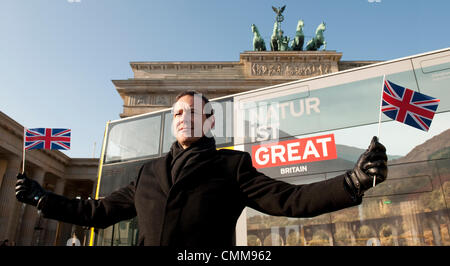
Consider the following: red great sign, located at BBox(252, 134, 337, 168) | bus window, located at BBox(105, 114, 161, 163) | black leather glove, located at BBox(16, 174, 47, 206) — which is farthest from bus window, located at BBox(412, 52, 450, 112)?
black leather glove, located at BBox(16, 174, 47, 206)

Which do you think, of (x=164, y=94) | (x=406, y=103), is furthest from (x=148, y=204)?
(x=164, y=94)

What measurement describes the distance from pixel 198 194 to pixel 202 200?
35 millimetres

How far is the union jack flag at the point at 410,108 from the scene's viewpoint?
3.99 metres

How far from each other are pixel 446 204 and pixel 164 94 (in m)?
28.0

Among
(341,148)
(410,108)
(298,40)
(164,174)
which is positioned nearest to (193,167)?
(164,174)

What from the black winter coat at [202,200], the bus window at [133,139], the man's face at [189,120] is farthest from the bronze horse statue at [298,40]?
the black winter coat at [202,200]

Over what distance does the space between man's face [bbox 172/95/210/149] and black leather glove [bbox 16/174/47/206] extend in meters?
0.82

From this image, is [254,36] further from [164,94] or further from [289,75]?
[164,94]

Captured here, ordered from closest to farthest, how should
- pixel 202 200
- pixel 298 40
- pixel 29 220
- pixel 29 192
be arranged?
pixel 202 200 → pixel 29 192 → pixel 29 220 → pixel 298 40

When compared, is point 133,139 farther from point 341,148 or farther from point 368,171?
point 368,171

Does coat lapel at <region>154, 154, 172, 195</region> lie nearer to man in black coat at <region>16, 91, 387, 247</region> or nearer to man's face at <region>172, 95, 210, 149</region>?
man in black coat at <region>16, 91, 387, 247</region>

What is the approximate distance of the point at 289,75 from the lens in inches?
1246

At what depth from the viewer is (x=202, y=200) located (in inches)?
56.8
